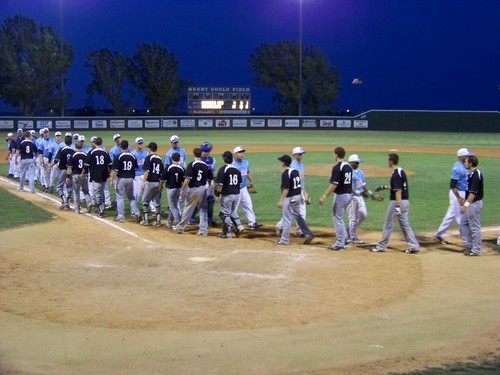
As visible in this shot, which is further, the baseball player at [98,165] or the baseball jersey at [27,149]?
the baseball jersey at [27,149]

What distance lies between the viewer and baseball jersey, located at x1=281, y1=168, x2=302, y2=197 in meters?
12.7

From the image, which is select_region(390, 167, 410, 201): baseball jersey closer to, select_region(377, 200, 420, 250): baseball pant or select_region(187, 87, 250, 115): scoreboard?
select_region(377, 200, 420, 250): baseball pant

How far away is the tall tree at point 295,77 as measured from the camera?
79938mm

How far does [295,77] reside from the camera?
81.8 m

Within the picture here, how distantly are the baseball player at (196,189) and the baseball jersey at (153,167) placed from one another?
1.44 metres

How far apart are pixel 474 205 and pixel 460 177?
1.23 m

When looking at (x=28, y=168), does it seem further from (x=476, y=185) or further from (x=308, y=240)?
(x=476, y=185)

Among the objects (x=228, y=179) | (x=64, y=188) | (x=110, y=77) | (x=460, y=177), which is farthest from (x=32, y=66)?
(x=460, y=177)

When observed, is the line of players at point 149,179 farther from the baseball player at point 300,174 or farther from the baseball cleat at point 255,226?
the baseball player at point 300,174

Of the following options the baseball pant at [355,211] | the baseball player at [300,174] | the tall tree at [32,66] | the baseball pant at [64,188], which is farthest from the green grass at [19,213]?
the tall tree at [32,66]

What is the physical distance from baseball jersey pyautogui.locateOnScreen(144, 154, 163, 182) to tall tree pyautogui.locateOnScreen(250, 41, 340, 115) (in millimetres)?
65525

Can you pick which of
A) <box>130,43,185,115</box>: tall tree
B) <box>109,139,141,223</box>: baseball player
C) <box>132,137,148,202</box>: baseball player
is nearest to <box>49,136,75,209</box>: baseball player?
<box>132,137,148,202</box>: baseball player

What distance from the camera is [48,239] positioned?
1348 centimetres

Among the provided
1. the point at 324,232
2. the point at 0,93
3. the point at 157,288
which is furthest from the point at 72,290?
the point at 0,93
